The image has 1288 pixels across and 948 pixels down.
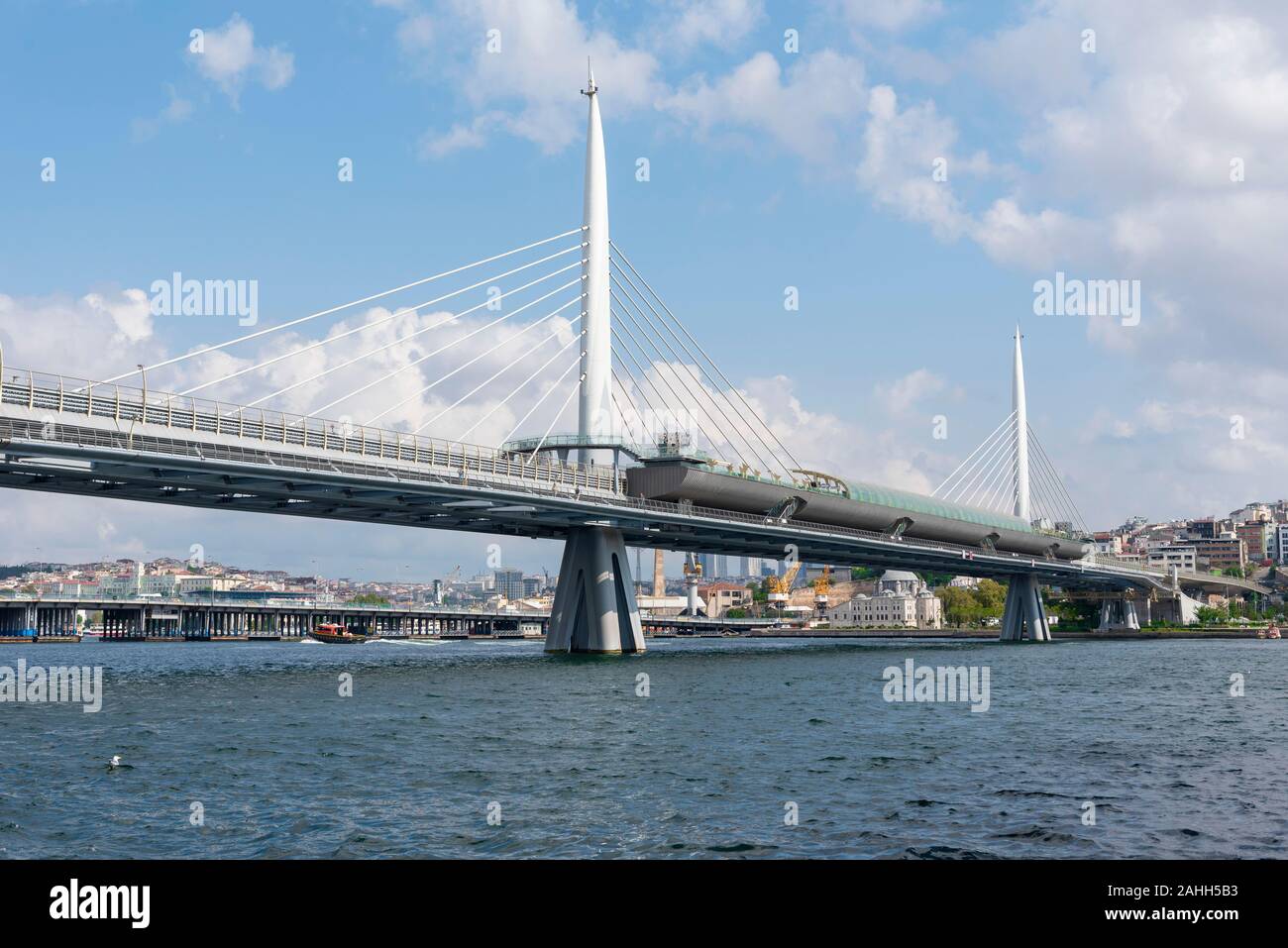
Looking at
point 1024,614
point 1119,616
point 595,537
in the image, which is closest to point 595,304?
point 595,537

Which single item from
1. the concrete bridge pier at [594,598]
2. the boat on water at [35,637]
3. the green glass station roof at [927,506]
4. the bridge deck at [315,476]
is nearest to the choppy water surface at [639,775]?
the bridge deck at [315,476]

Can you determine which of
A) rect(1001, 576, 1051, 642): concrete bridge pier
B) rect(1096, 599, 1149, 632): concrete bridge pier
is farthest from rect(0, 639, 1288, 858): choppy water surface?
rect(1096, 599, 1149, 632): concrete bridge pier

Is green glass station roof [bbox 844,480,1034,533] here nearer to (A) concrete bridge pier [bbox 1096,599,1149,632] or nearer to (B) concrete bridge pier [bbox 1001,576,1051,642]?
(B) concrete bridge pier [bbox 1001,576,1051,642]

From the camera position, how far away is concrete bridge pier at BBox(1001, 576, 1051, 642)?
12962 centimetres

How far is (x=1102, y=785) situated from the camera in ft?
73.3

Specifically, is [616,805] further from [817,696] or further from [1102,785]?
[817,696]

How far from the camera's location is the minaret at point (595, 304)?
229ft

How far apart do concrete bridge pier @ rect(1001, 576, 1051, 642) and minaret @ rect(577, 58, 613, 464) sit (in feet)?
244

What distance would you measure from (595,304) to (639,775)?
50.0 metres

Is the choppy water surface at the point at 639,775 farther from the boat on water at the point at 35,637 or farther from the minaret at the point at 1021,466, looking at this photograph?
the boat on water at the point at 35,637

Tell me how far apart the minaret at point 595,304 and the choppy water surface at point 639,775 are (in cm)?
2675

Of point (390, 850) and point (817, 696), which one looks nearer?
point (390, 850)
